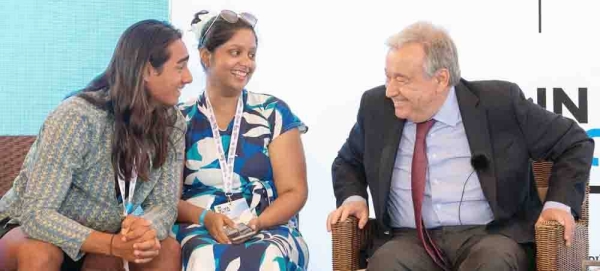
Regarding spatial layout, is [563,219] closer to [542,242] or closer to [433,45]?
[542,242]

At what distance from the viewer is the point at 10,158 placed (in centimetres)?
373

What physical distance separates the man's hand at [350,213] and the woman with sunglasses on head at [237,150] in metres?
0.24

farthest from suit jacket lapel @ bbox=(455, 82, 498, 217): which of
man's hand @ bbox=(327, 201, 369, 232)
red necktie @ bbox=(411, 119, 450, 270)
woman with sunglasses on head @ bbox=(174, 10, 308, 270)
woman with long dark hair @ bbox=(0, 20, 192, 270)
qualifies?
woman with long dark hair @ bbox=(0, 20, 192, 270)

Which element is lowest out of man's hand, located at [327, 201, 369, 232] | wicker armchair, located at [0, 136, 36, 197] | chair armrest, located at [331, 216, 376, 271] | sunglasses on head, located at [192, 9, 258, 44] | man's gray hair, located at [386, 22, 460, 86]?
chair armrest, located at [331, 216, 376, 271]

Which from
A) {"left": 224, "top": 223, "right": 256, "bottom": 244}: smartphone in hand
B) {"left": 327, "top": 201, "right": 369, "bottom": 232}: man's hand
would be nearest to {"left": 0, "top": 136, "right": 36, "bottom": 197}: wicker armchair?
{"left": 224, "top": 223, "right": 256, "bottom": 244}: smartphone in hand

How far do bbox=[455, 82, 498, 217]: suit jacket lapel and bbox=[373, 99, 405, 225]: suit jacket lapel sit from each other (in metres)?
0.23

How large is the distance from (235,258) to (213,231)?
0.63 feet

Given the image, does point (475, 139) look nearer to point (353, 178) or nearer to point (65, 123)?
point (353, 178)

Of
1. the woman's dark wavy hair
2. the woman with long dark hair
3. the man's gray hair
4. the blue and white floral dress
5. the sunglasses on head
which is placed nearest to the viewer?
the woman with long dark hair

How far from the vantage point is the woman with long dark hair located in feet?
9.43

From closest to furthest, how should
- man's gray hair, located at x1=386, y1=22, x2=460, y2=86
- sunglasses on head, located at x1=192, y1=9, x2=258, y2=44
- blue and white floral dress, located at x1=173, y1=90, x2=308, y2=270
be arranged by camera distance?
man's gray hair, located at x1=386, y1=22, x2=460, y2=86 → blue and white floral dress, located at x1=173, y1=90, x2=308, y2=270 → sunglasses on head, located at x1=192, y1=9, x2=258, y2=44

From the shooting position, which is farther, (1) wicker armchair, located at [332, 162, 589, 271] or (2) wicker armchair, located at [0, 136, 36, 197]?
(2) wicker armchair, located at [0, 136, 36, 197]

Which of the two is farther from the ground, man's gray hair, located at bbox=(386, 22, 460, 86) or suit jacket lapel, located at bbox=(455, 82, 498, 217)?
man's gray hair, located at bbox=(386, 22, 460, 86)

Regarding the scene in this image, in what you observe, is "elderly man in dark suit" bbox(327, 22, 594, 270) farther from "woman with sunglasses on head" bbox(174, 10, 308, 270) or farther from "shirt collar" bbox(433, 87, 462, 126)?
"woman with sunglasses on head" bbox(174, 10, 308, 270)
